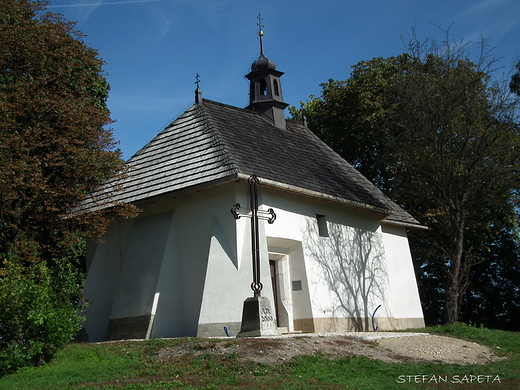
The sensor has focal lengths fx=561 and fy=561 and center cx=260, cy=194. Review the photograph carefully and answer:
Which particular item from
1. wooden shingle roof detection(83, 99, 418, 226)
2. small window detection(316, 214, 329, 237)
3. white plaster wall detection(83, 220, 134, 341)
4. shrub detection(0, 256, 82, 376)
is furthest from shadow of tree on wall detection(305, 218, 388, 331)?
→ shrub detection(0, 256, 82, 376)

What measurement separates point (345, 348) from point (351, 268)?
706cm

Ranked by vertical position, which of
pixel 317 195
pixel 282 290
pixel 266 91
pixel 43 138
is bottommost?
pixel 282 290

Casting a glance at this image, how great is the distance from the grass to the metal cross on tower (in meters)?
2.33

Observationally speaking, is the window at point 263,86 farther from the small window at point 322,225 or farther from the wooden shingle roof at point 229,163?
the small window at point 322,225

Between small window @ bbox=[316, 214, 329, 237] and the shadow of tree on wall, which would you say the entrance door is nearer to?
the shadow of tree on wall

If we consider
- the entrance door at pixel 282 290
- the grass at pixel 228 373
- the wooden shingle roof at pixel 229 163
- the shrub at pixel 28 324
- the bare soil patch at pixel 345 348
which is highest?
the wooden shingle roof at pixel 229 163

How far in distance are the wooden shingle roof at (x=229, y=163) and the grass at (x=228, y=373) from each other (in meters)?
5.43

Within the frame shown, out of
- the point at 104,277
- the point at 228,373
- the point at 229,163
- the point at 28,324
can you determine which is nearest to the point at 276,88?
the point at 229,163

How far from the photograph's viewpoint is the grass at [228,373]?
821cm

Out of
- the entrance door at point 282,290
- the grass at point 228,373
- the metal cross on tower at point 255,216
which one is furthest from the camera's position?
the entrance door at point 282,290

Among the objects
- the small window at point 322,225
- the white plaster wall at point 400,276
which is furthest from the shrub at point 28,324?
the white plaster wall at point 400,276

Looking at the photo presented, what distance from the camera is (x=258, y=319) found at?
11930 mm

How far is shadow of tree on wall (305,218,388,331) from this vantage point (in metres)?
16.8

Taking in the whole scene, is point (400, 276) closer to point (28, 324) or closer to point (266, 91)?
point (266, 91)
